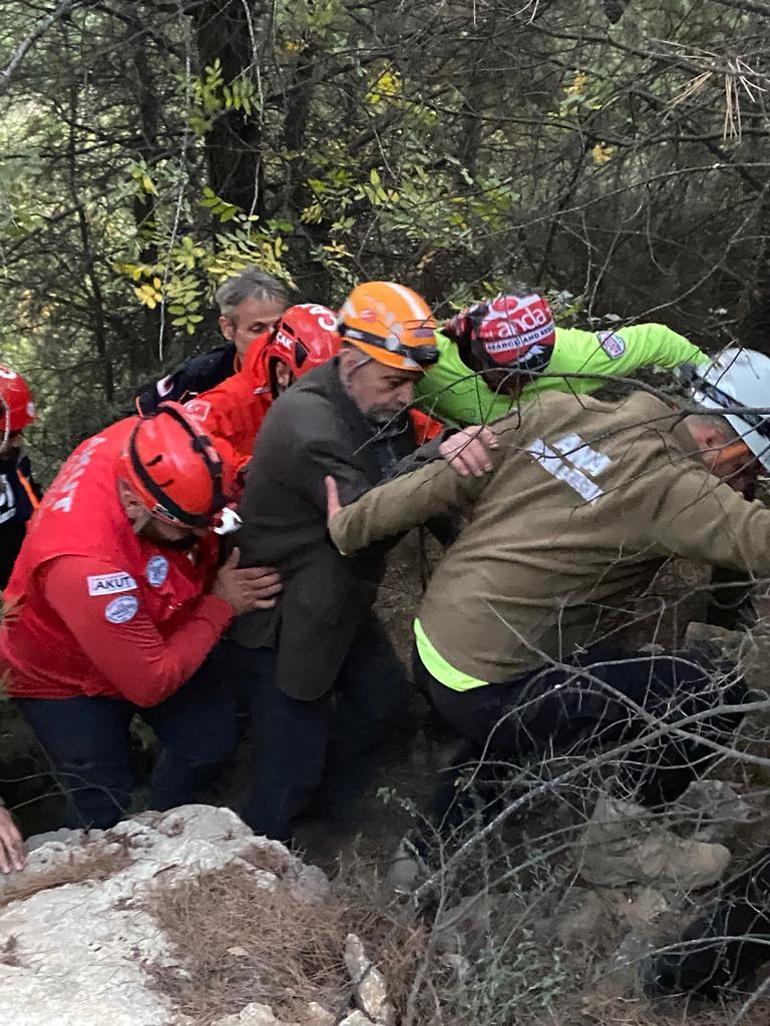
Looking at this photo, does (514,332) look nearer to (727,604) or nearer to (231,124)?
(727,604)

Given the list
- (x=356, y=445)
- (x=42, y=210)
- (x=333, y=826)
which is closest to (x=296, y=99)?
(x=42, y=210)

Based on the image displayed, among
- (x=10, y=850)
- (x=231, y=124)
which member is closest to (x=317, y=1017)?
(x=10, y=850)

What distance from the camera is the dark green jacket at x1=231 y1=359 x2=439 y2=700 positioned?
2984 mm

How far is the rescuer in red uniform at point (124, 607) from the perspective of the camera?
9.43ft

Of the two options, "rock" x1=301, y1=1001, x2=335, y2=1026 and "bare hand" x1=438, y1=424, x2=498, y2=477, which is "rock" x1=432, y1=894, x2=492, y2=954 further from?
"bare hand" x1=438, y1=424, x2=498, y2=477

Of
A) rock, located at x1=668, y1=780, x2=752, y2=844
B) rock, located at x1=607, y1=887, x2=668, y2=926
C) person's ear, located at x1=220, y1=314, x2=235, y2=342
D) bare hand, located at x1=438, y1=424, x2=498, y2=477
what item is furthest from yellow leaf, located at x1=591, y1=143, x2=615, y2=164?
rock, located at x1=607, y1=887, x2=668, y2=926

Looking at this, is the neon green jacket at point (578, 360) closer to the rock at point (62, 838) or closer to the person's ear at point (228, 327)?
the person's ear at point (228, 327)

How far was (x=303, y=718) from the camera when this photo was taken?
3.42m

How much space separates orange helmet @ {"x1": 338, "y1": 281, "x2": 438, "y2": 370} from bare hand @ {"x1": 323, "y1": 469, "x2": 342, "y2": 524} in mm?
407

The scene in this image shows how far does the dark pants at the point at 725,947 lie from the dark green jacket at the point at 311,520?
138cm

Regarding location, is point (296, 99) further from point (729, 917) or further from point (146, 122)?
point (729, 917)

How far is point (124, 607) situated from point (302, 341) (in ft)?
3.87

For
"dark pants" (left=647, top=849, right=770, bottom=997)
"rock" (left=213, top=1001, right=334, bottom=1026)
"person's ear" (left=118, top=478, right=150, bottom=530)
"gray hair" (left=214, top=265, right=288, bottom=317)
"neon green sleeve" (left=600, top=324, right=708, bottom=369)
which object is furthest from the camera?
"gray hair" (left=214, top=265, right=288, bottom=317)

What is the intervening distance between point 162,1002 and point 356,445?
163 cm
